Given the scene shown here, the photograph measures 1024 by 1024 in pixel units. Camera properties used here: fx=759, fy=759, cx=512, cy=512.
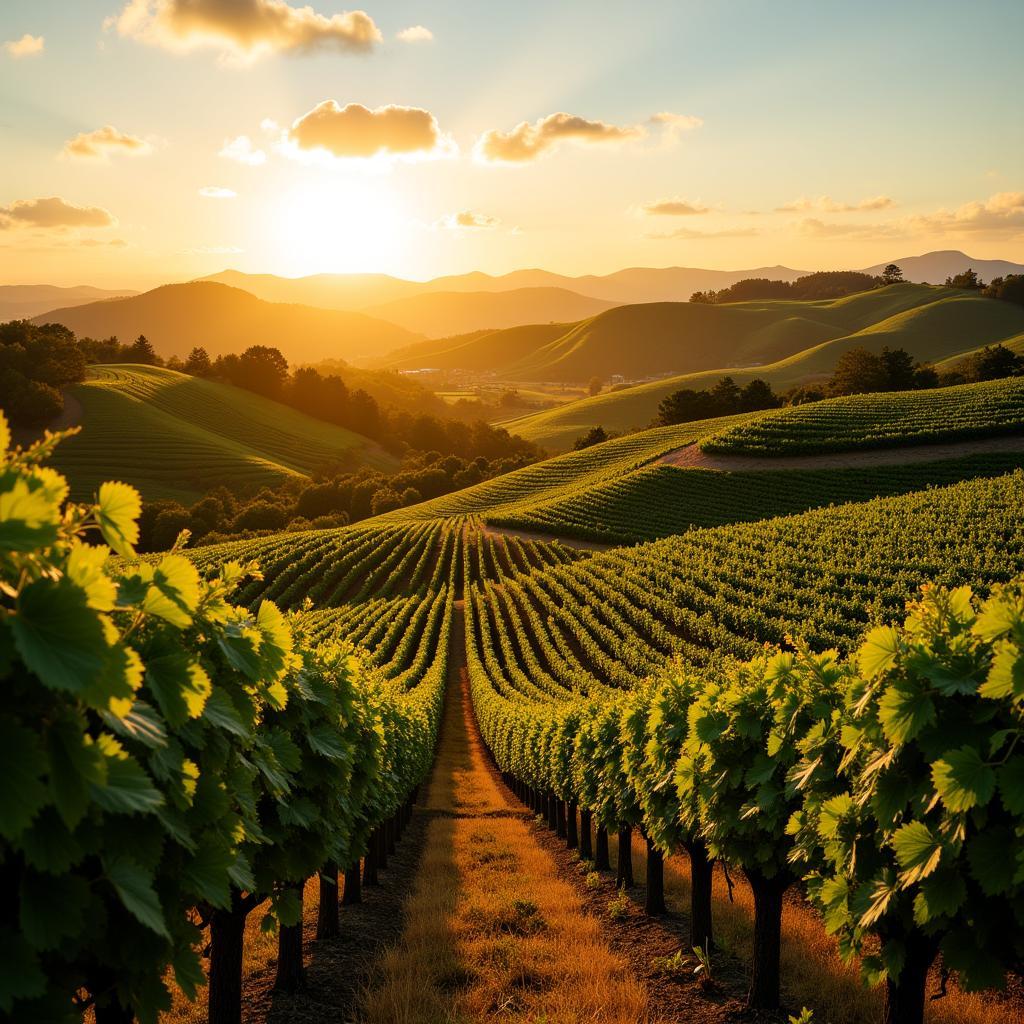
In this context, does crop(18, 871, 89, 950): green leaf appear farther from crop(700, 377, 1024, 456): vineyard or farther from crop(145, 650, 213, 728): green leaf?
crop(700, 377, 1024, 456): vineyard

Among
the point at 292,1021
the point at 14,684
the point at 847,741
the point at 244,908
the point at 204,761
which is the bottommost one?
the point at 292,1021

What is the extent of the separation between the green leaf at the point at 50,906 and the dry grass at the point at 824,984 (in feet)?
26.6

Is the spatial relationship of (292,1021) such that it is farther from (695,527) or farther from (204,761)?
(695,527)

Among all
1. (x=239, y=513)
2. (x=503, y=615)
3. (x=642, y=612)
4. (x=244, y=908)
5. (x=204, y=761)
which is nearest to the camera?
(x=204, y=761)

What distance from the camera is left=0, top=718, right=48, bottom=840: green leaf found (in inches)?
94.4

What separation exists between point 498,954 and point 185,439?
387 feet

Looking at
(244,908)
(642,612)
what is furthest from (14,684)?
(642,612)

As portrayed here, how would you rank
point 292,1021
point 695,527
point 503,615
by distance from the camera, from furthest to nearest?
point 695,527
point 503,615
point 292,1021

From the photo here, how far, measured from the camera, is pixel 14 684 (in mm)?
2684

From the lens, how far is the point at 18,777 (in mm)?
2434

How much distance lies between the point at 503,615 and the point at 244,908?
50.5m

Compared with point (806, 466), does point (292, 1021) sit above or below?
below

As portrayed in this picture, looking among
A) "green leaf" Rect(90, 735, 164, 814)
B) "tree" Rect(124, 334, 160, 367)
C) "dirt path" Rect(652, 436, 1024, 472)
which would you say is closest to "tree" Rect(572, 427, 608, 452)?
"dirt path" Rect(652, 436, 1024, 472)

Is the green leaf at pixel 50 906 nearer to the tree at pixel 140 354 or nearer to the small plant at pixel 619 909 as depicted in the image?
the small plant at pixel 619 909
